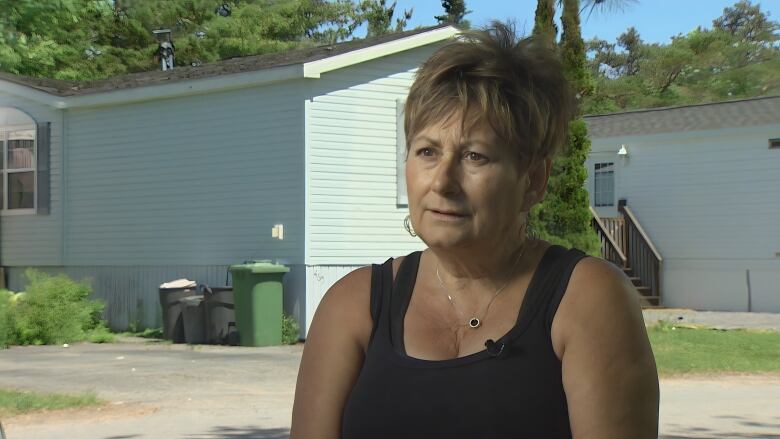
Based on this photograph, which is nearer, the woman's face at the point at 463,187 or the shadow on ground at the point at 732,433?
the woman's face at the point at 463,187

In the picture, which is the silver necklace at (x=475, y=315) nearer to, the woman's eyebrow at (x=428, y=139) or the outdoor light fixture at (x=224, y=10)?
the woman's eyebrow at (x=428, y=139)

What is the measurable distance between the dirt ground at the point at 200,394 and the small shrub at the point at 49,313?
59cm

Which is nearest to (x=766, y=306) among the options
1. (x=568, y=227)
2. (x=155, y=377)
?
(x=568, y=227)

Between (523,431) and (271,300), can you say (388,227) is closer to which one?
(271,300)

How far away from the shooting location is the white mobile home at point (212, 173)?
17.7 meters

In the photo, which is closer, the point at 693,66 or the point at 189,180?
the point at 189,180

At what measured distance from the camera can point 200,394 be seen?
11742 mm

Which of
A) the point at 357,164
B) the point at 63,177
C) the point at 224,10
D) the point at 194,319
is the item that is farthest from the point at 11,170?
the point at 224,10

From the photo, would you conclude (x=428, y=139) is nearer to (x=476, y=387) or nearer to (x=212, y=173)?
(x=476, y=387)

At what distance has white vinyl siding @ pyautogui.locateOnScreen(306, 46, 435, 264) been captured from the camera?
58.1ft

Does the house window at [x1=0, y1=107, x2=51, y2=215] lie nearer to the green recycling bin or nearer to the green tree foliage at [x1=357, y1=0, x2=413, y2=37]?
the green recycling bin

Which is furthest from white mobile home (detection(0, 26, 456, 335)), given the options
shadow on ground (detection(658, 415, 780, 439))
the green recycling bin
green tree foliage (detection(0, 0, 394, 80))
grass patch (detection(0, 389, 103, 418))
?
A: green tree foliage (detection(0, 0, 394, 80))

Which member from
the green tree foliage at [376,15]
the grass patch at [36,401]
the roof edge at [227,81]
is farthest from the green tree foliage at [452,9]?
the grass patch at [36,401]

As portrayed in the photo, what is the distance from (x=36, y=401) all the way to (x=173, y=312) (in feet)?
23.0
